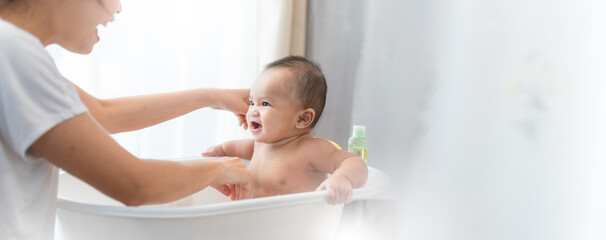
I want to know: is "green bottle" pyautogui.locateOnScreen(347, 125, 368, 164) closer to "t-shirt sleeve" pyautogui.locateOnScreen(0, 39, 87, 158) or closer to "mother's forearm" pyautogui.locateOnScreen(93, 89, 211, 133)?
"mother's forearm" pyautogui.locateOnScreen(93, 89, 211, 133)

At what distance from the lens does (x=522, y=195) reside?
1149mm

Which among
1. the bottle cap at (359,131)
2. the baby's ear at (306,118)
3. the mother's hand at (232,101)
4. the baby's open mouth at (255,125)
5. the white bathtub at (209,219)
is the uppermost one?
the mother's hand at (232,101)

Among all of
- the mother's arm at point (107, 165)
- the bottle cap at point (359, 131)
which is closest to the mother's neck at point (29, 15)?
the mother's arm at point (107, 165)

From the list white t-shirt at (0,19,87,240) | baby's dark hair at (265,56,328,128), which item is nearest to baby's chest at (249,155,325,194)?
baby's dark hair at (265,56,328,128)

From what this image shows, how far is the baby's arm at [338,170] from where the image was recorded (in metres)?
0.97

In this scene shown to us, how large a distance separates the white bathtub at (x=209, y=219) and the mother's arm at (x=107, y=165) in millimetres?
44

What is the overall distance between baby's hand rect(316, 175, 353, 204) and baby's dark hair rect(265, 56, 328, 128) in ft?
0.87

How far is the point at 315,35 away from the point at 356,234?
727 millimetres

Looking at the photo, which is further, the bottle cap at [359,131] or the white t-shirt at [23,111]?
the bottle cap at [359,131]

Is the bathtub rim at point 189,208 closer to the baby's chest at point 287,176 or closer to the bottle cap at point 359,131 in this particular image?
the baby's chest at point 287,176

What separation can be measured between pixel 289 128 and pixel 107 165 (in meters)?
0.55

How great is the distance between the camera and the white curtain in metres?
1.64

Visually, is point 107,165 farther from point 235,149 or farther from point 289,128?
point 235,149

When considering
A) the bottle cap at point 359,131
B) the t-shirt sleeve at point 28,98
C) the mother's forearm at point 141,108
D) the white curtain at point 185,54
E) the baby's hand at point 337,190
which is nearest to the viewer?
the t-shirt sleeve at point 28,98
